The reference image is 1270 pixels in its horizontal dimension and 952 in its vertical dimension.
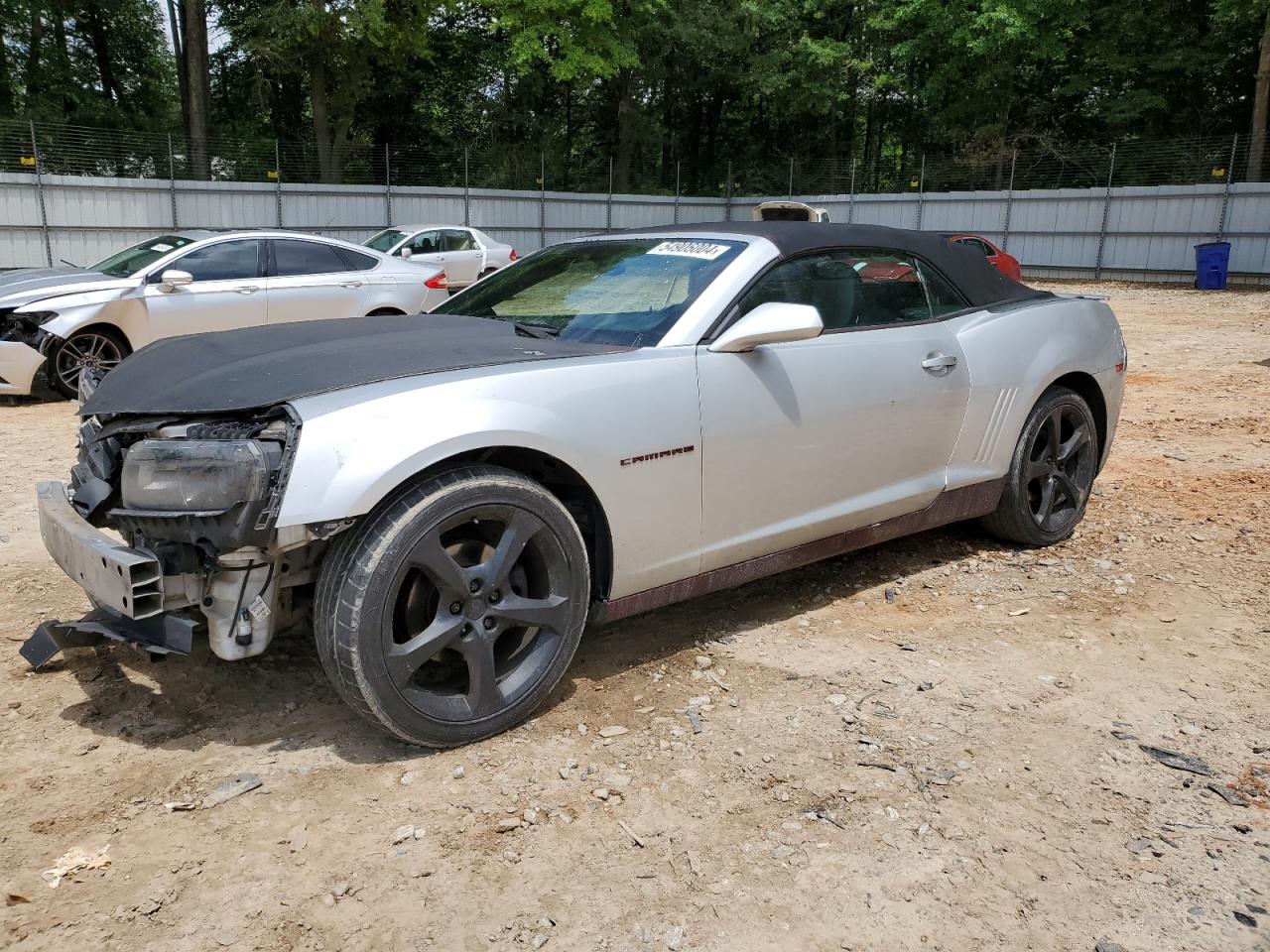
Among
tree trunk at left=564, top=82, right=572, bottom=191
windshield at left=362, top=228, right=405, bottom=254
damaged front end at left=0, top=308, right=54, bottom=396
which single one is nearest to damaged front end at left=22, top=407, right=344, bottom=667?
damaged front end at left=0, top=308, right=54, bottom=396

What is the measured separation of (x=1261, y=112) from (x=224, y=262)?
27.2 metres

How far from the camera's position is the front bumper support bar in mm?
2807

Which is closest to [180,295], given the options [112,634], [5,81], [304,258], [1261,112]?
[304,258]

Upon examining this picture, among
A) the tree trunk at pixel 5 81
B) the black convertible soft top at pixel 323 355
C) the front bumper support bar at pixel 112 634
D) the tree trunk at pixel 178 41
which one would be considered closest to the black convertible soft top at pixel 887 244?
the black convertible soft top at pixel 323 355

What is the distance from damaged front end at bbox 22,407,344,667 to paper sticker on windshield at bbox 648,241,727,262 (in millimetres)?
1677

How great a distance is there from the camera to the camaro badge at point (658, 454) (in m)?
3.20

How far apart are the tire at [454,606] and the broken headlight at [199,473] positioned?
0.30 meters

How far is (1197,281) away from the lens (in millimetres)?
23125

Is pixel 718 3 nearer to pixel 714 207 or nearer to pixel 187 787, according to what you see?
pixel 714 207

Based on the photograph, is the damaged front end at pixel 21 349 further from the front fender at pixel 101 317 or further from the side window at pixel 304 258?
the side window at pixel 304 258

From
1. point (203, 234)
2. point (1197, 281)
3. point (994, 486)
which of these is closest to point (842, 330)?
point (994, 486)

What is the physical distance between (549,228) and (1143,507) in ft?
73.9

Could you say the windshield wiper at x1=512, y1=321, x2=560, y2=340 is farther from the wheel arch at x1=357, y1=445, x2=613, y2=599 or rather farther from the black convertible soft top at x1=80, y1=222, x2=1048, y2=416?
the wheel arch at x1=357, y1=445, x2=613, y2=599

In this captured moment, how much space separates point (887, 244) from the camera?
14.3 ft
